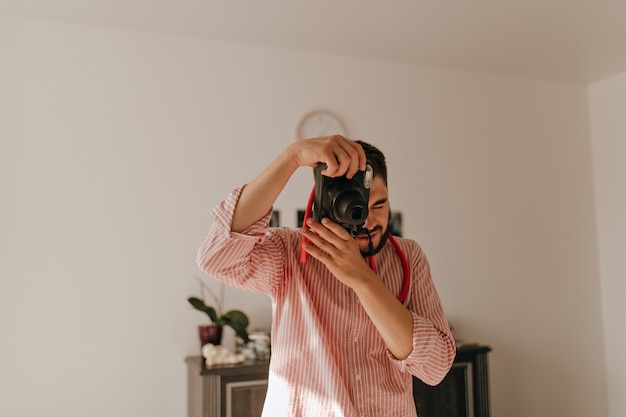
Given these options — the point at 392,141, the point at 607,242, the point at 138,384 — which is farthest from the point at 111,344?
the point at 607,242

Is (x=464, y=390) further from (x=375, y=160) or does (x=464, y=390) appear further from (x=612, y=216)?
(x=375, y=160)

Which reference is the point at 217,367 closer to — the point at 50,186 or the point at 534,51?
the point at 50,186

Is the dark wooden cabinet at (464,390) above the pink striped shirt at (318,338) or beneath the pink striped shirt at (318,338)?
beneath

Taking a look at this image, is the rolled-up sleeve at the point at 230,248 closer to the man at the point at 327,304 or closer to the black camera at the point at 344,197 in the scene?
the man at the point at 327,304

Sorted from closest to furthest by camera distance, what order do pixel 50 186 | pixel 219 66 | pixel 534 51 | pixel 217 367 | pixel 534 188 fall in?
pixel 217 367 < pixel 50 186 < pixel 219 66 < pixel 534 51 < pixel 534 188

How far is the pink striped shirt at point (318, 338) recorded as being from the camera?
3.65 feet

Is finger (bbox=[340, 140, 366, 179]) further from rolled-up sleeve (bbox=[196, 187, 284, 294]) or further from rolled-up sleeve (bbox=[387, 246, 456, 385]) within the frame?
rolled-up sleeve (bbox=[387, 246, 456, 385])

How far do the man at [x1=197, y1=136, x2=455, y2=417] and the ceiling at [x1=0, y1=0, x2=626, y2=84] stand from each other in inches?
69.6

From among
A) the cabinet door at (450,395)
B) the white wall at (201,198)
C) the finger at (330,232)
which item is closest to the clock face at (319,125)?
the white wall at (201,198)

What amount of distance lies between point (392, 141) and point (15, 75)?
77.1 inches

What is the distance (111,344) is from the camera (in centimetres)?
282

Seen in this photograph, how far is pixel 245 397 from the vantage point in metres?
2.63

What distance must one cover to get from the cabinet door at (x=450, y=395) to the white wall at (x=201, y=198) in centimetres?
48

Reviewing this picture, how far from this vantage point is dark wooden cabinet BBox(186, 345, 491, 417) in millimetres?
2572
